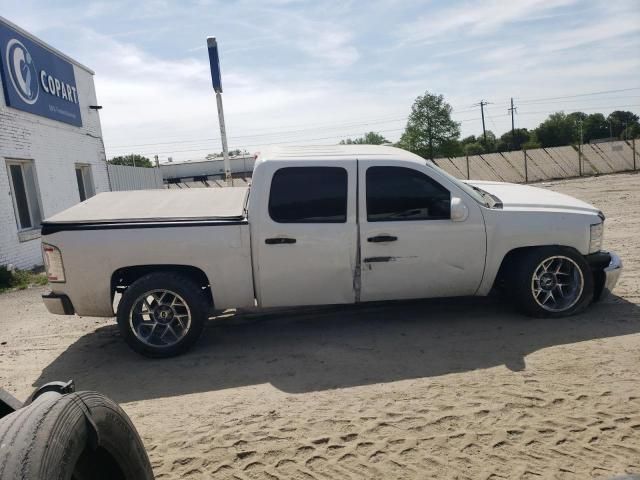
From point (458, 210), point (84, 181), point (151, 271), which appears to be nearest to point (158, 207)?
point (151, 271)

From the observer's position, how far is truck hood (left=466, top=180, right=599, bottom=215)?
5320 mm

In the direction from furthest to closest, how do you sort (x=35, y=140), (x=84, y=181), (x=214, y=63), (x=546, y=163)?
1. (x=546, y=163)
2. (x=84, y=181)
3. (x=35, y=140)
4. (x=214, y=63)

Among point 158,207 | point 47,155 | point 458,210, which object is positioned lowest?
point 458,210

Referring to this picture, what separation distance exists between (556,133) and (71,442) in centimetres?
10352

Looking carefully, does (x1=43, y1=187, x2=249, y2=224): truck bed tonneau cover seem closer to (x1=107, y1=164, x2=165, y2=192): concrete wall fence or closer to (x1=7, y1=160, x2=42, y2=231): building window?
(x1=7, y1=160, x2=42, y2=231): building window

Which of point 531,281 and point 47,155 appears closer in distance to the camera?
point 531,281

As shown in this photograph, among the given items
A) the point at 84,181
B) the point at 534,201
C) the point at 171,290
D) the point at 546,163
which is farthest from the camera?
the point at 546,163

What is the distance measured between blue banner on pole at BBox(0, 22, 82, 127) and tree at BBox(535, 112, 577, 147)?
9206 centimetres

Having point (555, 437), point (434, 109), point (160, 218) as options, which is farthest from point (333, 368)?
point (434, 109)

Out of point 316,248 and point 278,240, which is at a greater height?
point 278,240

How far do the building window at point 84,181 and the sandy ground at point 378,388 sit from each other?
9.16 metres

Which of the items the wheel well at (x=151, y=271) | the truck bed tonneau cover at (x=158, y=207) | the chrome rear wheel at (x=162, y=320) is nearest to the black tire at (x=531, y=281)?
the truck bed tonneau cover at (x=158, y=207)

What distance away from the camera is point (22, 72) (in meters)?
11.0

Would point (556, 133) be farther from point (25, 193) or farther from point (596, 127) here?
point (25, 193)
